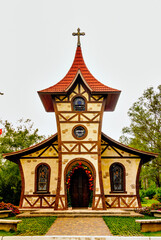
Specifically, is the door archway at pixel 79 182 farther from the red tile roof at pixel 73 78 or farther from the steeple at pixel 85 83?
the red tile roof at pixel 73 78

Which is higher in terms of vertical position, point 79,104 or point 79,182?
point 79,104

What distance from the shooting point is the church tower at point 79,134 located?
1262 cm

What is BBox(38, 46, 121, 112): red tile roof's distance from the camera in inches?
540

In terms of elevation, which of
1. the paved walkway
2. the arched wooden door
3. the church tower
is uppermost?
the church tower

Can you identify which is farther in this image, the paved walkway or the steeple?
the steeple

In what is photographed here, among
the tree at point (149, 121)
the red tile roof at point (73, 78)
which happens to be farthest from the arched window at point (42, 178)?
the tree at point (149, 121)

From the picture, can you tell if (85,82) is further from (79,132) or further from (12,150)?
(12,150)

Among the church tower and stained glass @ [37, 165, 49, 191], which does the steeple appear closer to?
the church tower

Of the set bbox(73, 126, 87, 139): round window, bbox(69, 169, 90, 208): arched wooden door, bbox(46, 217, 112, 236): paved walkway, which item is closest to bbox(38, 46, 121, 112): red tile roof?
bbox(73, 126, 87, 139): round window

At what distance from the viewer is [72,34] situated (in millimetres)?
15914

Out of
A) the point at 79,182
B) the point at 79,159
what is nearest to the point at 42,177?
the point at 79,182

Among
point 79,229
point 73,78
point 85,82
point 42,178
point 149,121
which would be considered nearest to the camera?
point 79,229

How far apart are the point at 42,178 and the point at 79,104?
5392 mm

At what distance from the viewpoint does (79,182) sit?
13.7 metres
